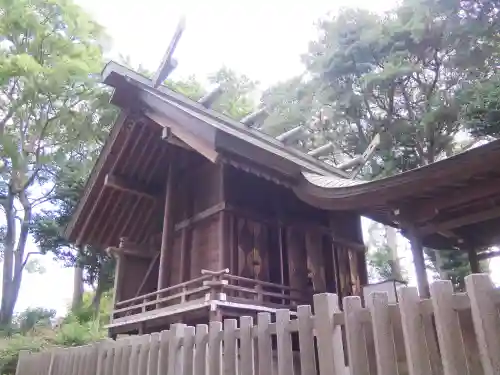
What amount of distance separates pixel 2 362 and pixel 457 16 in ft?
57.9

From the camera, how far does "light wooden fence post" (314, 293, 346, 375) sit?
2893mm

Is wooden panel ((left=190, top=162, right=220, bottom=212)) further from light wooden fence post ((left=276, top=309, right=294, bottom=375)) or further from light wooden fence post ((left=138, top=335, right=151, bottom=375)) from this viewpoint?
light wooden fence post ((left=276, top=309, right=294, bottom=375))

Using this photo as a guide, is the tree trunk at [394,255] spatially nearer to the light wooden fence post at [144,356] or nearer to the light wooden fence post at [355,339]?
the light wooden fence post at [144,356]

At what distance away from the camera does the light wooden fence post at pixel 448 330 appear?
2.35m

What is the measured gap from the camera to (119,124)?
8984mm

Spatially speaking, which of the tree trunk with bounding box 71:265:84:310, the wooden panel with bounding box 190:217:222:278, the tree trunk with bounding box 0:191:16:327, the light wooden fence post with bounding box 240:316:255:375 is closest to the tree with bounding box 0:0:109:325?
the tree trunk with bounding box 0:191:16:327

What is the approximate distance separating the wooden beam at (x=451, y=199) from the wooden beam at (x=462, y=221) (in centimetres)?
25

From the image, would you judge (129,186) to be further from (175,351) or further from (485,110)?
(485,110)

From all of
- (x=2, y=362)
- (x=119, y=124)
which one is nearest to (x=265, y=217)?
(x=119, y=124)

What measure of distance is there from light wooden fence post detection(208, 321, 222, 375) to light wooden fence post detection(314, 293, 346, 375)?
1041 mm

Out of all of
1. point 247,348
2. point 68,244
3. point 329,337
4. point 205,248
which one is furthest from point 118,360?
point 68,244

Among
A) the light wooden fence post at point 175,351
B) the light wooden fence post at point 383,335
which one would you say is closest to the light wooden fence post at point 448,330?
the light wooden fence post at point 383,335

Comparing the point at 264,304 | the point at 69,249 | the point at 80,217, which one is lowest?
the point at 264,304

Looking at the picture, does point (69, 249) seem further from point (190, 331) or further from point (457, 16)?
point (457, 16)
